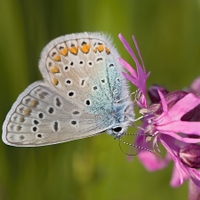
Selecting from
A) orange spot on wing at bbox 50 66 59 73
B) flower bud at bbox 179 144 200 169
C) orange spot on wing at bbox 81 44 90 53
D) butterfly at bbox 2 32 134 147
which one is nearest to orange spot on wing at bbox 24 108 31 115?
butterfly at bbox 2 32 134 147

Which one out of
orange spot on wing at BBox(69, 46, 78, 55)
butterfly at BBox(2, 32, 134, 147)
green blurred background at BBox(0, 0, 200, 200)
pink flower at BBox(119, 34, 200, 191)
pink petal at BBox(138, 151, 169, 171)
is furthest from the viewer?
green blurred background at BBox(0, 0, 200, 200)

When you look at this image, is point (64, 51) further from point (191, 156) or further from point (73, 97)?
point (191, 156)

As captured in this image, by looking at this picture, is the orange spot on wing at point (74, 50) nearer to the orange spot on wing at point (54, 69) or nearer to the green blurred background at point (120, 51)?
the orange spot on wing at point (54, 69)

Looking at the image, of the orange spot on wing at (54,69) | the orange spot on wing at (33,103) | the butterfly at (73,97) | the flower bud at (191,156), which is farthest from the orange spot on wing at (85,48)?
the flower bud at (191,156)

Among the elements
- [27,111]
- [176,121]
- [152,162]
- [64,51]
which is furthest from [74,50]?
[152,162]

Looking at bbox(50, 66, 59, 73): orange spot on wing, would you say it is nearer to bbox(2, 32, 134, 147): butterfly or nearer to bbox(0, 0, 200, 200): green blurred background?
bbox(2, 32, 134, 147): butterfly

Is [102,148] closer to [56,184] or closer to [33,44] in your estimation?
[56,184]
